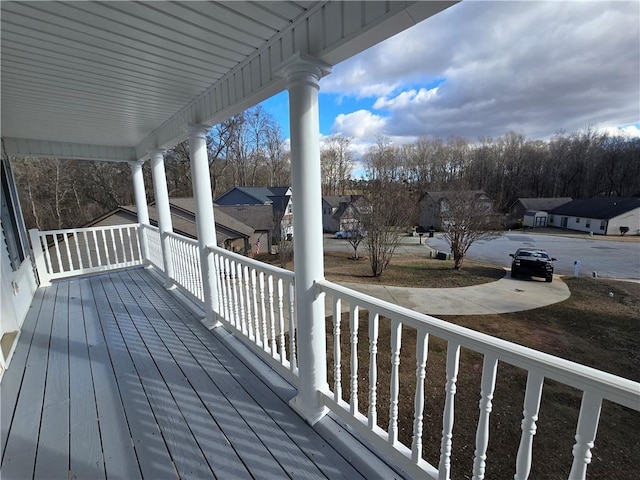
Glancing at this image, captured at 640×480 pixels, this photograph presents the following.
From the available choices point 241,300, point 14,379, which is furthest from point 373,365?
point 14,379

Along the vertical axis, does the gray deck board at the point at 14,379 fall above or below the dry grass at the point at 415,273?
above

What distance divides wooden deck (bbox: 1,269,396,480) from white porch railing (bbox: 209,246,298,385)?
0.15m

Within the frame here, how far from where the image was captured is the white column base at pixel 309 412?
5.81 ft

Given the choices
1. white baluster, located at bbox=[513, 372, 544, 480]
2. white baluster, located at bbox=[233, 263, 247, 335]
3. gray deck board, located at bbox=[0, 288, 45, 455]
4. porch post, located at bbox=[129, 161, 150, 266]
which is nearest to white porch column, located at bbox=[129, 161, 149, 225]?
porch post, located at bbox=[129, 161, 150, 266]

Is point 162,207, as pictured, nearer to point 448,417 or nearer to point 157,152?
point 157,152

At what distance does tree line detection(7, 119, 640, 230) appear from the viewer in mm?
15594

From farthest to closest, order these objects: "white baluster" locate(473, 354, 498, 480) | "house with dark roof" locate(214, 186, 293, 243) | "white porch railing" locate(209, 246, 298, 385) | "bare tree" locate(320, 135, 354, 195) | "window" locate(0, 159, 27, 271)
Answer: "bare tree" locate(320, 135, 354, 195) → "house with dark roof" locate(214, 186, 293, 243) → "window" locate(0, 159, 27, 271) → "white porch railing" locate(209, 246, 298, 385) → "white baluster" locate(473, 354, 498, 480)

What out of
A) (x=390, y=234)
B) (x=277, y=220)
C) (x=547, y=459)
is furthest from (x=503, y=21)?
(x=277, y=220)

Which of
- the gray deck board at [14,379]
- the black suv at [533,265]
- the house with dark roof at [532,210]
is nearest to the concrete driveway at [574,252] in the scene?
the black suv at [533,265]

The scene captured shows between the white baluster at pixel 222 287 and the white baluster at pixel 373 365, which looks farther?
the white baluster at pixel 222 287

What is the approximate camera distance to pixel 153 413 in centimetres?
184

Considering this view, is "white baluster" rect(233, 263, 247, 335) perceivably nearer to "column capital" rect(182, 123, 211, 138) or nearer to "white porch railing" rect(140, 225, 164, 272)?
"column capital" rect(182, 123, 211, 138)

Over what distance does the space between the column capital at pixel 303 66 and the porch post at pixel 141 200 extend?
15.6 feet

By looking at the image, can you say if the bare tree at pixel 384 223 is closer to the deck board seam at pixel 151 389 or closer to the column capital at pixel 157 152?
the column capital at pixel 157 152
